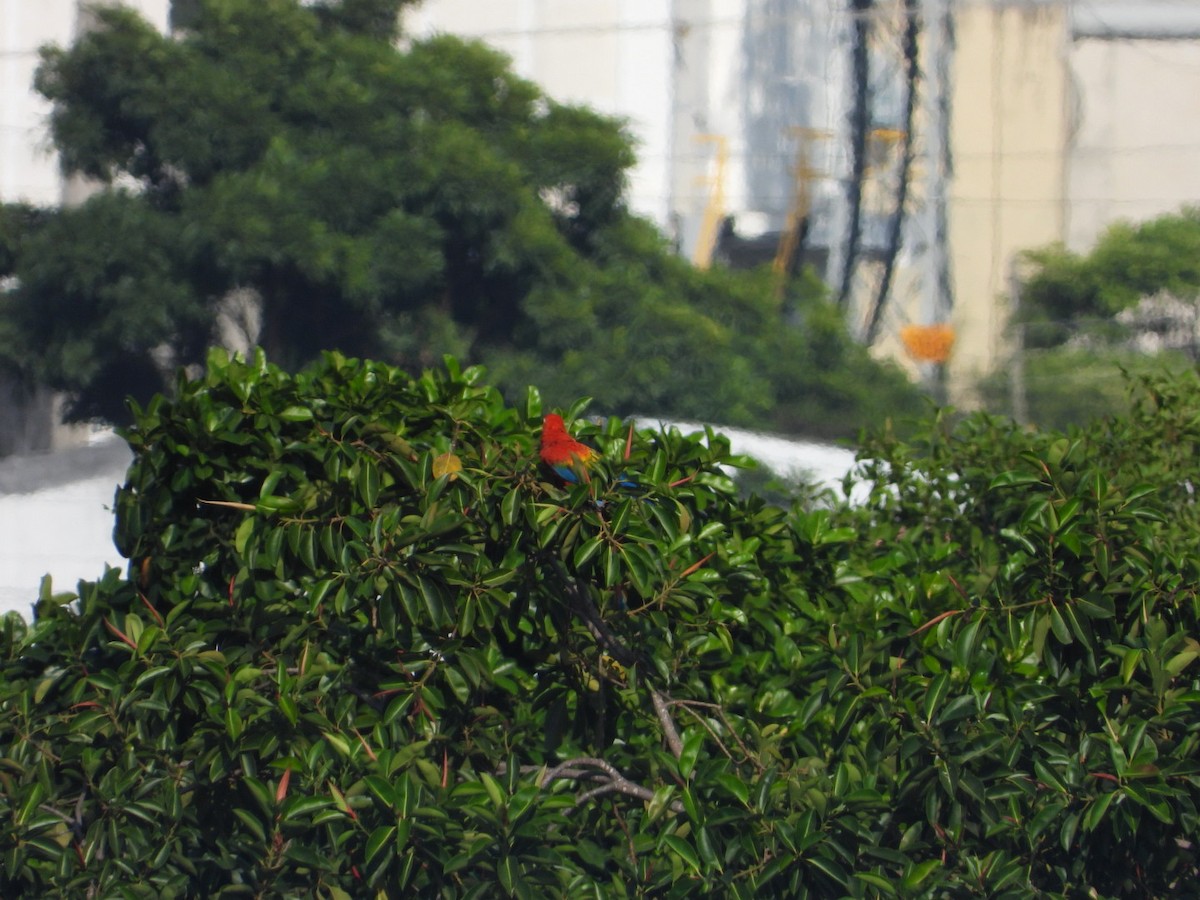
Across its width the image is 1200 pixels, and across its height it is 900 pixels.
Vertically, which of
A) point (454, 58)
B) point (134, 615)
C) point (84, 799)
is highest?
point (454, 58)

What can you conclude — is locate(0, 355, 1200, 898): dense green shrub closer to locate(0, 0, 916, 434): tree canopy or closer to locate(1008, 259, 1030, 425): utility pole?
locate(0, 0, 916, 434): tree canopy

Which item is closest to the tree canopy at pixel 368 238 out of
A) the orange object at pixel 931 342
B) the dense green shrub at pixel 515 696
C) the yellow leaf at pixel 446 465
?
the orange object at pixel 931 342

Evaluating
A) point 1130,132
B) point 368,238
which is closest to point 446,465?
point 368,238

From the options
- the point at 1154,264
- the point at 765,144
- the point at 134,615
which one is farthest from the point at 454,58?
the point at 134,615

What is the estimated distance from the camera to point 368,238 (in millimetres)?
8508

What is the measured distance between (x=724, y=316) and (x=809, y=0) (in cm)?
225

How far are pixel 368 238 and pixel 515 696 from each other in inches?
264

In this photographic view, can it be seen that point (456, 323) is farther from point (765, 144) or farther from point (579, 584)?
point (579, 584)

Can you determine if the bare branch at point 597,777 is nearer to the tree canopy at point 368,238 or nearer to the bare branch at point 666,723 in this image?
the bare branch at point 666,723

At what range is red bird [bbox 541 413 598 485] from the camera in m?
1.96

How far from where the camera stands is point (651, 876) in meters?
1.98

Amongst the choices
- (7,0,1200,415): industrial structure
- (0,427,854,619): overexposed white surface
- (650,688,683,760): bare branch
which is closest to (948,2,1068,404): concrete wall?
(7,0,1200,415): industrial structure

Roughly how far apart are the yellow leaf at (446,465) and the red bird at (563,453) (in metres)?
0.13

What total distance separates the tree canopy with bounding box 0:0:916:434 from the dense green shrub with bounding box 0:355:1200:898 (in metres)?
6.06
